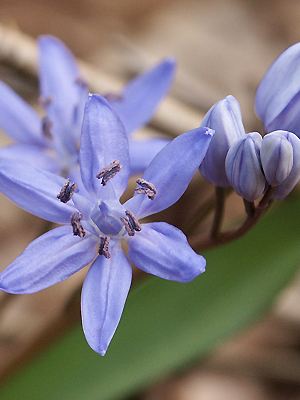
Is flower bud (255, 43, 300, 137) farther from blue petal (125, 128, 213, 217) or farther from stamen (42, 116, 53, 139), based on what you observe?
stamen (42, 116, 53, 139)

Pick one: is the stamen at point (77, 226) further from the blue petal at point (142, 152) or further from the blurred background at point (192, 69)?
the blurred background at point (192, 69)

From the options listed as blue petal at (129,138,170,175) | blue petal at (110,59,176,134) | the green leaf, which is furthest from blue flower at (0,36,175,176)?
the green leaf

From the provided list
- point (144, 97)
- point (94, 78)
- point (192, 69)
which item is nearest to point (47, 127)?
point (144, 97)

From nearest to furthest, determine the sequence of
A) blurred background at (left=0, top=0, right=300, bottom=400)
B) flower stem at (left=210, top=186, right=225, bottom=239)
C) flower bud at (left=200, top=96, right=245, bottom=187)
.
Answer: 1. flower bud at (left=200, top=96, right=245, bottom=187)
2. flower stem at (left=210, top=186, right=225, bottom=239)
3. blurred background at (left=0, top=0, right=300, bottom=400)

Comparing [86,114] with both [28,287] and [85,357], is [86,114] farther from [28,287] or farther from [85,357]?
[85,357]

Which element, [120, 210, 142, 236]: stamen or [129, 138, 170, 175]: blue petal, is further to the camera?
[129, 138, 170, 175]: blue petal

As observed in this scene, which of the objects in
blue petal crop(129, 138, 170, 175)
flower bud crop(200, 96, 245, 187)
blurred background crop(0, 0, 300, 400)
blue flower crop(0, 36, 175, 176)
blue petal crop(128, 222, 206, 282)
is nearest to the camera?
blue petal crop(128, 222, 206, 282)

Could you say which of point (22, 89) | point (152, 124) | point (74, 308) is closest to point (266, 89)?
point (74, 308)
